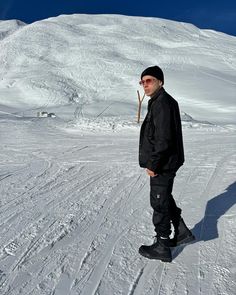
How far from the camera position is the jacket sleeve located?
12.8 ft

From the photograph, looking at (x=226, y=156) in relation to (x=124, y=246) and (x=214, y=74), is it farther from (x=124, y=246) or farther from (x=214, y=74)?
(x=214, y=74)

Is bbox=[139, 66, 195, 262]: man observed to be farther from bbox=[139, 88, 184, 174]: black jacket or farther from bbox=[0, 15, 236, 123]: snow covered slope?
bbox=[0, 15, 236, 123]: snow covered slope

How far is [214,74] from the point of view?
37.5 m

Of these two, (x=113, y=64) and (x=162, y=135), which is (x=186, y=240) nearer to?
(x=162, y=135)

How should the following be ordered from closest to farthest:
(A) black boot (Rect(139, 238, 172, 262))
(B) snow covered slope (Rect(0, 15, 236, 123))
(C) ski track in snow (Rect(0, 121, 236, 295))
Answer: (C) ski track in snow (Rect(0, 121, 236, 295)) → (A) black boot (Rect(139, 238, 172, 262)) → (B) snow covered slope (Rect(0, 15, 236, 123))

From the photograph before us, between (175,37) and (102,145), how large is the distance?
4956 centimetres

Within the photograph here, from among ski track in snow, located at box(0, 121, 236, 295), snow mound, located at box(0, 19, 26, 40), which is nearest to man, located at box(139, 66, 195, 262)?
ski track in snow, located at box(0, 121, 236, 295)

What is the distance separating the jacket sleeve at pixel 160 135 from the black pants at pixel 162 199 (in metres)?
0.16

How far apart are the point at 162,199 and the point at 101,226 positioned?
1370mm

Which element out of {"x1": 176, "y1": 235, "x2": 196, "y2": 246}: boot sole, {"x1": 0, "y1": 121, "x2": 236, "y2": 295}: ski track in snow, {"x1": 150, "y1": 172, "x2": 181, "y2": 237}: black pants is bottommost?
{"x1": 0, "y1": 121, "x2": 236, "y2": 295}: ski track in snow

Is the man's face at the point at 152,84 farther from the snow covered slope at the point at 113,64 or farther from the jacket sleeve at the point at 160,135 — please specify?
the snow covered slope at the point at 113,64

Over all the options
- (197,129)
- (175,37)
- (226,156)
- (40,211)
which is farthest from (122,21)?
(40,211)

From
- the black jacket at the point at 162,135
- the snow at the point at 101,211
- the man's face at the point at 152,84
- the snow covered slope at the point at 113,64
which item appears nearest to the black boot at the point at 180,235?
the snow at the point at 101,211

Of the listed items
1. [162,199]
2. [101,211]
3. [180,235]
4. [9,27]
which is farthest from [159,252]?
[9,27]
